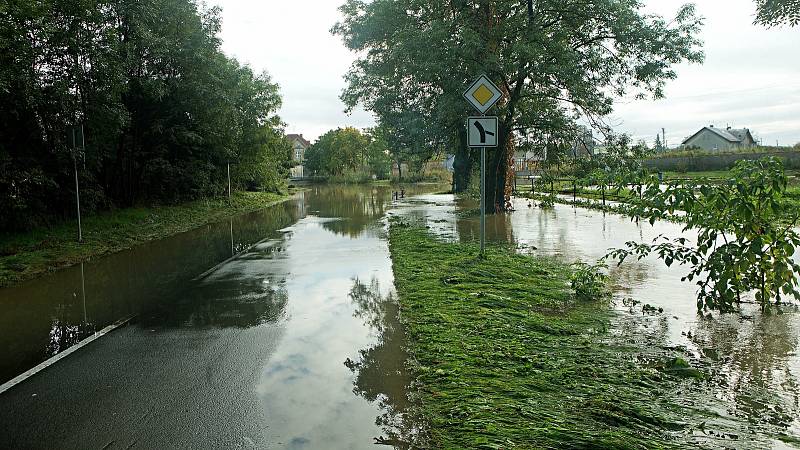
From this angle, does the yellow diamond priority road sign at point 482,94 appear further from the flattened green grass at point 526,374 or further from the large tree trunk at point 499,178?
the large tree trunk at point 499,178

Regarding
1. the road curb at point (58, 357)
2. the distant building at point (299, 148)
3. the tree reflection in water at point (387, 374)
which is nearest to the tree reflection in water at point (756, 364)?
the tree reflection in water at point (387, 374)

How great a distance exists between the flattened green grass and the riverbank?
8.36m

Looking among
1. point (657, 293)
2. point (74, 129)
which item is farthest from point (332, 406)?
point (74, 129)

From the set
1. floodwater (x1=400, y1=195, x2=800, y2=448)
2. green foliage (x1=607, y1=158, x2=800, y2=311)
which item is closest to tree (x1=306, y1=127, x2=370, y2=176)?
floodwater (x1=400, y1=195, x2=800, y2=448)

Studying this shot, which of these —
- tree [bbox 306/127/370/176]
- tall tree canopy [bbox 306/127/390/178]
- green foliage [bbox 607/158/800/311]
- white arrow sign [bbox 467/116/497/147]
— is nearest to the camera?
green foliage [bbox 607/158/800/311]

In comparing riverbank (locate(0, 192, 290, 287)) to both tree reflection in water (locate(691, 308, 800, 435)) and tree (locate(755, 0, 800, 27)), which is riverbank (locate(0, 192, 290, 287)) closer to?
tree reflection in water (locate(691, 308, 800, 435))

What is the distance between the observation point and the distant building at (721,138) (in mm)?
82000

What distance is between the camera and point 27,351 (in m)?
5.82

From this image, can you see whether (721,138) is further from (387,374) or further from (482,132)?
(387,374)

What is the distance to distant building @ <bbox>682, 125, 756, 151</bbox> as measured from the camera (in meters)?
82.0

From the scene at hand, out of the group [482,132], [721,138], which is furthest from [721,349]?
[721,138]

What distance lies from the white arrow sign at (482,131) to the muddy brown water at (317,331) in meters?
2.80

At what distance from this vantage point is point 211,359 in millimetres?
5383

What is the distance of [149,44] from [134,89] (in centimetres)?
256
